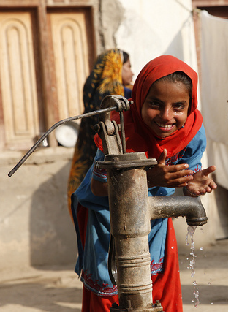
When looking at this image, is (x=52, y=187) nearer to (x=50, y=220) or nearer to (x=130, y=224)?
(x=50, y=220)

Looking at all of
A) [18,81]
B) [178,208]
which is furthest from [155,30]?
[178,208]

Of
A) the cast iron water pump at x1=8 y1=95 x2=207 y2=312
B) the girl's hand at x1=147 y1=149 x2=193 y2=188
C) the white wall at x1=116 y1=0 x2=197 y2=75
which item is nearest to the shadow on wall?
the white wall at x1=116 y1=0 x2=197 y2=75

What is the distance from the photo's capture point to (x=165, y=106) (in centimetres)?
177

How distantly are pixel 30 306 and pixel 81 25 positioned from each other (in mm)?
2777

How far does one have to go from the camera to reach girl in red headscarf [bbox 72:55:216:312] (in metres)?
1.74

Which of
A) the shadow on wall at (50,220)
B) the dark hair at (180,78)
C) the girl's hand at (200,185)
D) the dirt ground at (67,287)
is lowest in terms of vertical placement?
the dirt ground at (67,287)

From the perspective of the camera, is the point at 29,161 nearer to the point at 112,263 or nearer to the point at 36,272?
the point at 36,272

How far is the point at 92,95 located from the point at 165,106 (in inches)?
86.1

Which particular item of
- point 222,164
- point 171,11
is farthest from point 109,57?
point 222,164

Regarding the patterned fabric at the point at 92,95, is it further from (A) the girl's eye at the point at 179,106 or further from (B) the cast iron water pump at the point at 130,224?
(B) the cast iron water pump at the point at 130,224

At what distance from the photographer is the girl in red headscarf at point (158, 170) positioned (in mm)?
1741

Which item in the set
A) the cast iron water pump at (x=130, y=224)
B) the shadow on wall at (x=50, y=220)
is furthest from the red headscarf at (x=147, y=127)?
the shadow on wall at (x=50, y=220)

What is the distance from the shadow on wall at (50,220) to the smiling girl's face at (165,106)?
3.26 metres

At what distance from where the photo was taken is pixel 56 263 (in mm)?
5086
